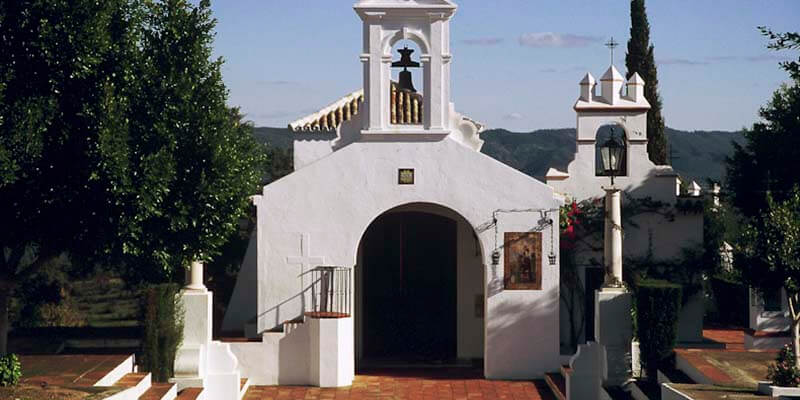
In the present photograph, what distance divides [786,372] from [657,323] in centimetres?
341

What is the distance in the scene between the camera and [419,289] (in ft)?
86.6

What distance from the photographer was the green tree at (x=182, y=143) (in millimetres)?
18562

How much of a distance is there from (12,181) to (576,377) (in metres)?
9.95

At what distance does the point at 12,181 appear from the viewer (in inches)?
666

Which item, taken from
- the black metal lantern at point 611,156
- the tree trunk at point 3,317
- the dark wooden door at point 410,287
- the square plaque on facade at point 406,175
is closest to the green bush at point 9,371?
the tree trunk at point 3,317

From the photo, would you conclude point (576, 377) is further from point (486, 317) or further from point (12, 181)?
point (12, 181)

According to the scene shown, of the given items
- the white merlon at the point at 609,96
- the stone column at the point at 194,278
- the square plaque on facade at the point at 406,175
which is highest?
the white merlon at the point at 609,96

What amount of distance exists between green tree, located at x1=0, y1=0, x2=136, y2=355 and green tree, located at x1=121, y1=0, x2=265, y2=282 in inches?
20.1

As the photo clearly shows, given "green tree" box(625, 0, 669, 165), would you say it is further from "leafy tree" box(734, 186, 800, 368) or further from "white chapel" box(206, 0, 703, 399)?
"leafy tree" box(734, 186, 800, 368)

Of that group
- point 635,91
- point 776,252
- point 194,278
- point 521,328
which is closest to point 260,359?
point 194,278

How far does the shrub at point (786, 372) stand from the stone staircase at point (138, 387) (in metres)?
8.78

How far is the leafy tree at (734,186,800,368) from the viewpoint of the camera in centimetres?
1759

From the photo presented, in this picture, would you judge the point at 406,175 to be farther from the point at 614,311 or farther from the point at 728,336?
the point at 728,336

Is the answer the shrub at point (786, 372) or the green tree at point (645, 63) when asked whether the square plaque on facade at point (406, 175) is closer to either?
the shrub at point (786, 372)
